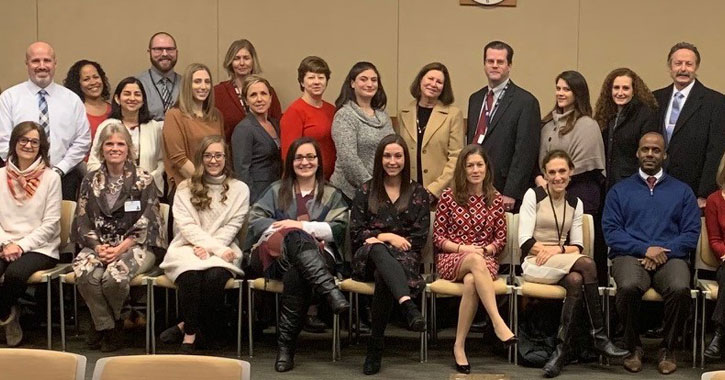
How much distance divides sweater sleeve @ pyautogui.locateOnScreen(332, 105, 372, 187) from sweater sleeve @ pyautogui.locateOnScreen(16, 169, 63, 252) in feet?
5.04

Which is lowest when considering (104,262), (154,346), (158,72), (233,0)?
(154,346)

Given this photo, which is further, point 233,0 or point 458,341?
point 233,0

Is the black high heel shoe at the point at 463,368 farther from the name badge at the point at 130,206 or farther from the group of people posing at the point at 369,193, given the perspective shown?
the name badge at the point at 130,206

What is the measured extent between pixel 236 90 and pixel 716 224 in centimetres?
285

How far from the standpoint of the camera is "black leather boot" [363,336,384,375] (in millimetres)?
5195

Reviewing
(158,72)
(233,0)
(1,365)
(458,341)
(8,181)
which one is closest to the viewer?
(1,365)

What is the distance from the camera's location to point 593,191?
5805 mm

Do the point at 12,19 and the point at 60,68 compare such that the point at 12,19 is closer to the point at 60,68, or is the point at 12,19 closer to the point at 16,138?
the point at 60,68

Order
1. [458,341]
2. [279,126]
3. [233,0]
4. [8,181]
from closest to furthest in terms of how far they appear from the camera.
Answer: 1. [458,341]
2. [8,181]
3. [279,126]
4. [233,0]

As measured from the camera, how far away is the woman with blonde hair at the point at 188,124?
5.88m

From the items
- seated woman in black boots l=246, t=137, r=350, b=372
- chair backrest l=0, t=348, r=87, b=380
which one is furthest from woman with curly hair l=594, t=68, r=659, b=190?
chair backrest l=0, t=348, r=87, b=380

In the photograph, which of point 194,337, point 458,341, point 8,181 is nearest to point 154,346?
point 194,337

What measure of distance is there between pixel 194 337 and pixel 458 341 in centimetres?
136

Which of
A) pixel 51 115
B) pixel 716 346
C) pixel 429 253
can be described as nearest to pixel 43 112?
pixel 51 115
